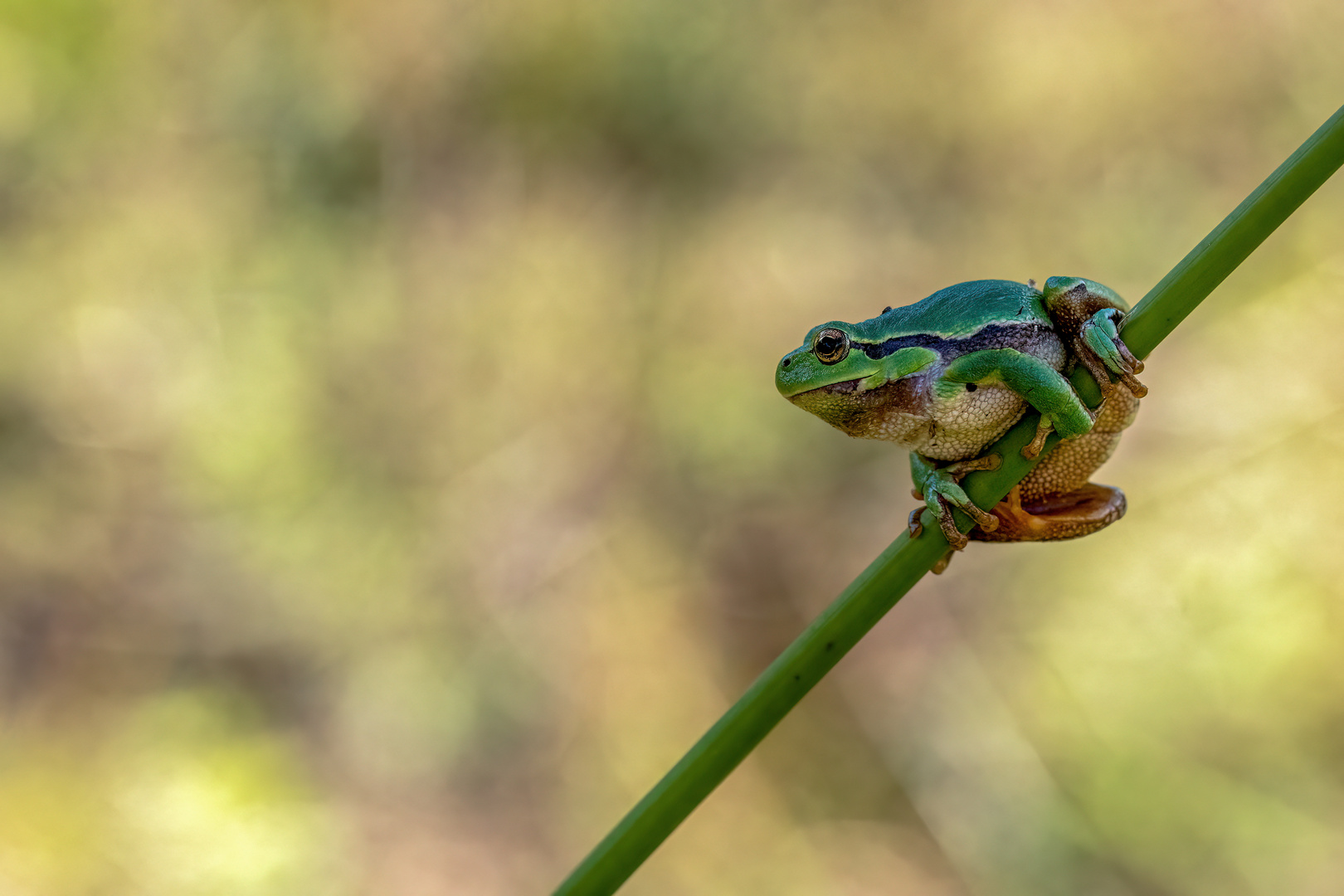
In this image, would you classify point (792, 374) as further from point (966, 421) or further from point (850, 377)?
point (966, 421)

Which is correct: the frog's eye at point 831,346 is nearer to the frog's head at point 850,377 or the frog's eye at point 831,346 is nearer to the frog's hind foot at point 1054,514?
the frog's head at point 850,377

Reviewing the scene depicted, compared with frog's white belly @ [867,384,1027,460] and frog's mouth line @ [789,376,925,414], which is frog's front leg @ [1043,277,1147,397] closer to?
frog's white belly @ [867,384,1027,460]

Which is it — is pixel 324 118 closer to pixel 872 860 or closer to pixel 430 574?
pixel 430 574

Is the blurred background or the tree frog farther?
the blurred background

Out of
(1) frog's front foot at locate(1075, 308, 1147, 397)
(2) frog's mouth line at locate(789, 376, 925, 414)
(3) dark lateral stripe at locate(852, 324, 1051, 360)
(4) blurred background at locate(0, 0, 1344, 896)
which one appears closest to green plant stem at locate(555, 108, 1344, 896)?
(1) frog's front foot at locate(1075, 308, 1147, 397)

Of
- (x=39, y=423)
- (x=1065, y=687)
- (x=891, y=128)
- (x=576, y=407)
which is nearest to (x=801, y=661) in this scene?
(x=1065, y=687)

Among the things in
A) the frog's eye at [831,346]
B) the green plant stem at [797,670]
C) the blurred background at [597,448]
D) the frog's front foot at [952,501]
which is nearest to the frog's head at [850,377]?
the frog's eye at [831,346]

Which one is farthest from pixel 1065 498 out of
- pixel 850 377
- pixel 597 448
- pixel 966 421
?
pixel 597 448
